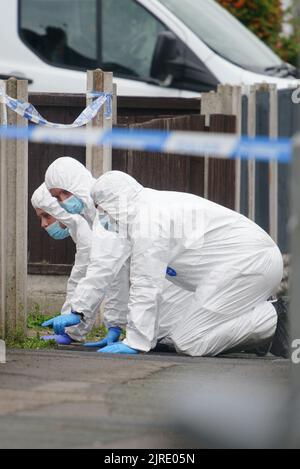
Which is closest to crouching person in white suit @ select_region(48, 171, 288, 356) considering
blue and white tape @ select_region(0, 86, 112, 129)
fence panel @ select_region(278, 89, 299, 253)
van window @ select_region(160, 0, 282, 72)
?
blue and white tape @ select_region(0, 86, 112, 129)

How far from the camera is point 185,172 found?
10.2 meters

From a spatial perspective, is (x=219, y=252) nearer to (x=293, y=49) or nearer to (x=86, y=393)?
(x=86, y=393)

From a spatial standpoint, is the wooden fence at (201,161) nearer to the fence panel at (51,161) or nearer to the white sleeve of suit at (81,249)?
the fence panel at (51,161)

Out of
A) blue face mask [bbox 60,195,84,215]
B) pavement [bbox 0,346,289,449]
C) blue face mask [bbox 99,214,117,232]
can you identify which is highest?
blue face mask [bbox 60,195,84,215]

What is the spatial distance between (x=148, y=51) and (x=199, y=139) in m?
6.54

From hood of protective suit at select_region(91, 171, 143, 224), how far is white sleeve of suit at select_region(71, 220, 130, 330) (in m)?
0.12

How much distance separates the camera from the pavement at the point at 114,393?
535cm

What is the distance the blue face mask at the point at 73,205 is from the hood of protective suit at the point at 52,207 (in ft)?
0.23

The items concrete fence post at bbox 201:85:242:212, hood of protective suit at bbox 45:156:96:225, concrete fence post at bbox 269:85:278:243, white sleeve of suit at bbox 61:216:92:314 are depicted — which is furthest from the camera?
concrete fence post at bbox 269:85:278:243

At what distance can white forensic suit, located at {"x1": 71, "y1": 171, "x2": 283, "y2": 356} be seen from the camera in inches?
311

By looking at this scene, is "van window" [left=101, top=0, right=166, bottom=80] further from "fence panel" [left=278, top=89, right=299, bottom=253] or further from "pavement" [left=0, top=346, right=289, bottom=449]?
"pavement" [left=0, top=346, right=289, bottom=449]

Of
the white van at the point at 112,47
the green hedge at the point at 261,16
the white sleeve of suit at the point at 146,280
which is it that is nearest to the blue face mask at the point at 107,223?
the white sleeve of suit at the point at 146,280

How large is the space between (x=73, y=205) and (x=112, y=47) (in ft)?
11.4
